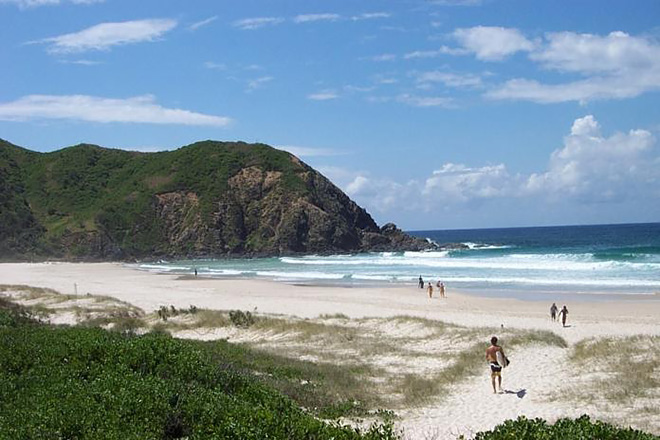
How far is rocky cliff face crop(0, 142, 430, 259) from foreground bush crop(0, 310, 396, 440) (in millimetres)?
79985

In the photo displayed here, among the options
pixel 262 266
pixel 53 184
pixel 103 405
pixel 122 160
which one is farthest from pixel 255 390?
pixel 122 160

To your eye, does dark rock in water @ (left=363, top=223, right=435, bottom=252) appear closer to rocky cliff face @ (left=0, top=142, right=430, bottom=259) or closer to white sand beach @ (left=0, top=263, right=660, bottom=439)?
rocky cliff face @ (left=0, top=142, right=430, bottom=259)

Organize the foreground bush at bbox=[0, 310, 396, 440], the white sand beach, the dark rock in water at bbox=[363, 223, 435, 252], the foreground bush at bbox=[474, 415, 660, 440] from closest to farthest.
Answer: the foreground bush at bbox=[474, 415, 660, 440]
the foreground bush at bbox=[0, 310, 396, 440]
the white sand beach
the dark rock in water at bbox=[363, 223, 435, 252]

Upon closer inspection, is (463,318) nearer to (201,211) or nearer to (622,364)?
(622,364)

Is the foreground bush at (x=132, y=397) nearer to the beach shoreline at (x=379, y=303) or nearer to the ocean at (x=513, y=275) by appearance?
Result: the beach shoreline at (x=379, y=303)

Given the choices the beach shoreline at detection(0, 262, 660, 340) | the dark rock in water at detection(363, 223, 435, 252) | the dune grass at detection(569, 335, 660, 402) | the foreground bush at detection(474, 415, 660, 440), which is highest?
the dark rock in water at detection(363, 223, 435, 252)

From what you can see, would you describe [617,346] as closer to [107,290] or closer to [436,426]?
[436,426]

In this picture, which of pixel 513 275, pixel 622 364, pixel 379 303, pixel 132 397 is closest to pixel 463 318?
pixel 379 303

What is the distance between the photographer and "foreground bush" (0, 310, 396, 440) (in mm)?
6172

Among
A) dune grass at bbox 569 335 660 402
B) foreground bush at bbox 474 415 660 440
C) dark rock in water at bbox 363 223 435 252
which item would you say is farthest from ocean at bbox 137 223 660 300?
foreground bush at bbox 474 415 660 440

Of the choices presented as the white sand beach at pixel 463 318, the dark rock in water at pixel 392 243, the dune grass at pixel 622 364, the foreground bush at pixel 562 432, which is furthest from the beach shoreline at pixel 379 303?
the dark rock in water at pixel 392 243

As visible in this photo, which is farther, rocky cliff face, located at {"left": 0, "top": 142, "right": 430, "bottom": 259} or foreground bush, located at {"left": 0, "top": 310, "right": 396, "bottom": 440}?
rocky cliff face, located at {"left": 0, "top": 142, "right": 430, "bottom": 259}

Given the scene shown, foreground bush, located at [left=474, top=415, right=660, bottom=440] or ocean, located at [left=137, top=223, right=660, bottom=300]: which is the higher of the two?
foreground bush, located at [left=474, top=415, right=660, bottom=440]

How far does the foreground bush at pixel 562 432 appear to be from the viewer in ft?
19.6
